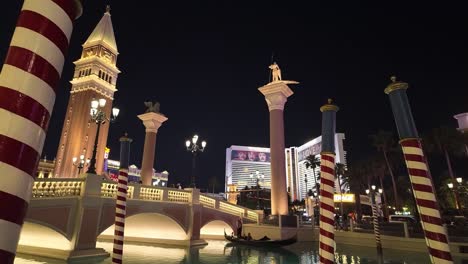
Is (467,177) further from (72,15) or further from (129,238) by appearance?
(72,15)

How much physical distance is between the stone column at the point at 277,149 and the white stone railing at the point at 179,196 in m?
6.96

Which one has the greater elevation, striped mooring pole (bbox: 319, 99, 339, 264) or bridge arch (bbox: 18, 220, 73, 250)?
striped mooring pole (bbox: 319, 99, 339, 264)

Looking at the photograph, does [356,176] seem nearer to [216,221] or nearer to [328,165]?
[216,221]

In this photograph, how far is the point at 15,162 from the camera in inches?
76.5

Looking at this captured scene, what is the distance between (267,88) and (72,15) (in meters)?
21.3

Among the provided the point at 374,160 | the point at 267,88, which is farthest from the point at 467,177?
the point at 267,88

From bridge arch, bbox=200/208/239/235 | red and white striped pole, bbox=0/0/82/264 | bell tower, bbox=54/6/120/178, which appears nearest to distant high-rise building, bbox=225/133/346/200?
bell tower, bbox=54/6/120/178

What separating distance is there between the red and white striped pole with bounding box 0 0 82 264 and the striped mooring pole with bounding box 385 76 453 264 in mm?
5378

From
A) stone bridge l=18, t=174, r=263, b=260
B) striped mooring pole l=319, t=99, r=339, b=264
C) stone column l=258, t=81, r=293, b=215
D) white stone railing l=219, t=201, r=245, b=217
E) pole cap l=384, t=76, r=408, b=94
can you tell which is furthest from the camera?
white stone railing l=219, t=201, r=245, b=217

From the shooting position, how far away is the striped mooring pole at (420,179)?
4645mm

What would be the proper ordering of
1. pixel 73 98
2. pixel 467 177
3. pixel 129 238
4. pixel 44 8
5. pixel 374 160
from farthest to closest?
pixel 73 98 → pixel 374 160 → pixel 467 177 → pixel 129 238 → pixel 44 8

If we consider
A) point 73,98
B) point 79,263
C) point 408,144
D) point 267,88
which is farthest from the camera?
point 73,98

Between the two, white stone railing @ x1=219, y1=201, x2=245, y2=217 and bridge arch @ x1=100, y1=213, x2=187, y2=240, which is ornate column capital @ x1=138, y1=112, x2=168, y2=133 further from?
white stone railing @ x1=219, y1=201, x2=245, y2=217

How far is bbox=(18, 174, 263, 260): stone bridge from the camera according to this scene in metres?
11.2
